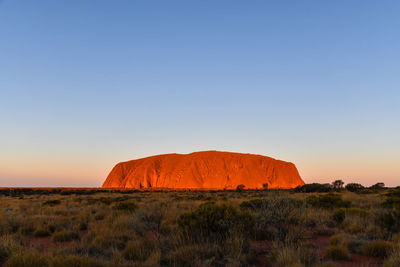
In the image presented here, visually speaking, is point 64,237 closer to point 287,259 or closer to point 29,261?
point 29,261

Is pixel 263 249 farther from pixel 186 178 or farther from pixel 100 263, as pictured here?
pixel 186 178

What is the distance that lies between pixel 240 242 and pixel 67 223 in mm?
8118

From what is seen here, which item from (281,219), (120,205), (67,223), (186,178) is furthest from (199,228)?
(186,178)

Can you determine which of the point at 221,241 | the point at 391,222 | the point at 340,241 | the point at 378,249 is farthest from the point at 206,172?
the point at 378,249

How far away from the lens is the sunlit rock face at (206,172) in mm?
85688

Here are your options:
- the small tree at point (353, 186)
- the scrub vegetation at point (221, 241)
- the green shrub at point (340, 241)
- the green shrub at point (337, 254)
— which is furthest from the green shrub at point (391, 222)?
the small tree at point (353, 186)

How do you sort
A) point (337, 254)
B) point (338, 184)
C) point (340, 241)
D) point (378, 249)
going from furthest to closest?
1. point (338, 184)
2. point (340, 241)
3. point (378, 249)
4. point (337, 254)

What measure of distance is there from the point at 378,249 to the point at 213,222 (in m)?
3.80

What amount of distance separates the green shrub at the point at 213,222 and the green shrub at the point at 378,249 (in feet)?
9.07

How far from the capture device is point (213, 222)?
6.99 metres

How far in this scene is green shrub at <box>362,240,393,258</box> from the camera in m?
5.74

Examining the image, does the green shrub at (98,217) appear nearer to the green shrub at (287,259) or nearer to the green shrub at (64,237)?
the green shrub at (64,237)

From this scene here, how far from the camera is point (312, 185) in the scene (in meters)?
48.7

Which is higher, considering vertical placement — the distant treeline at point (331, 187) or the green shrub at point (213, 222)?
the green shrub at point (213, 222)
